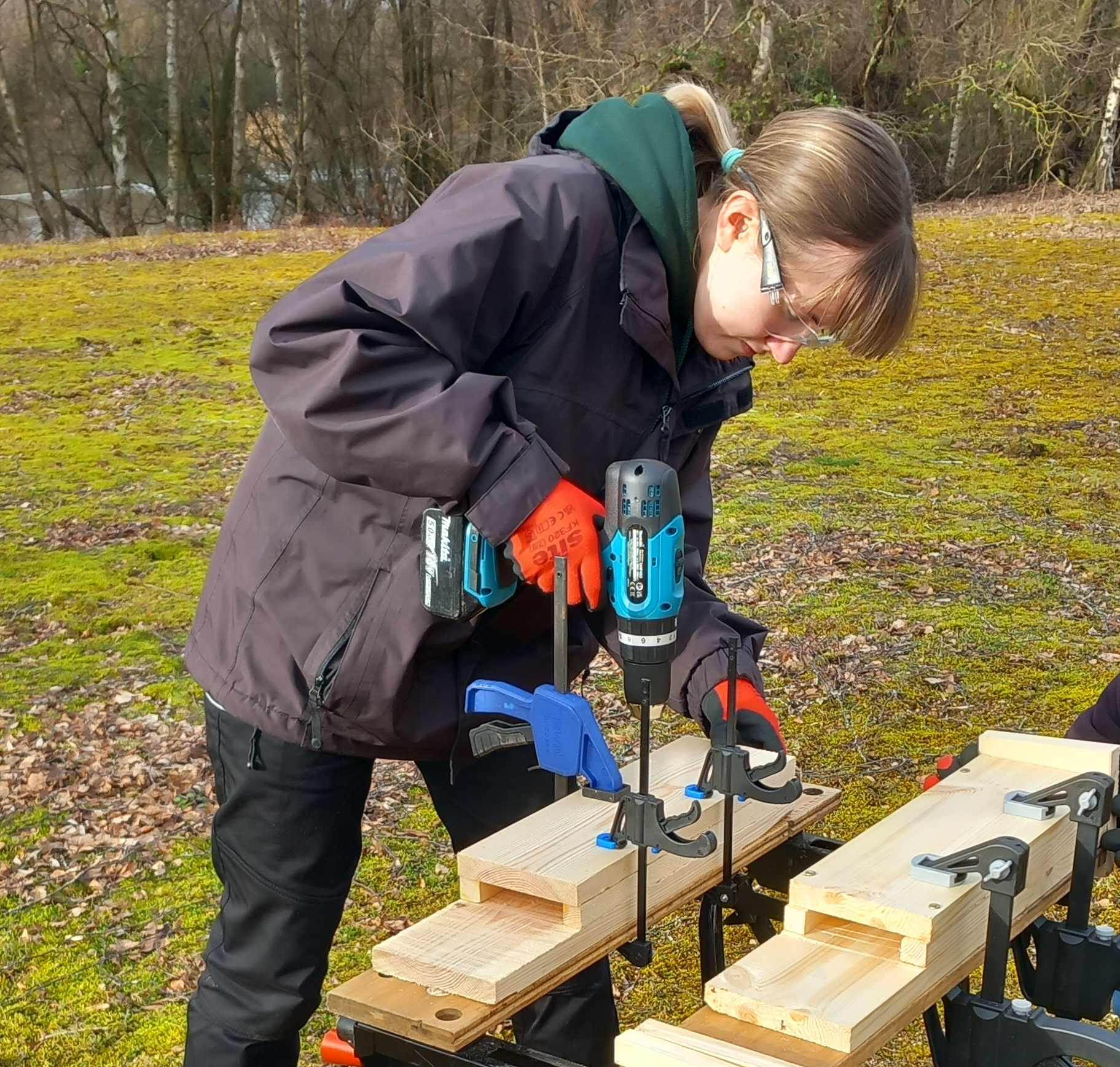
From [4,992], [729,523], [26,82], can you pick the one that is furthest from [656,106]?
[26,82]

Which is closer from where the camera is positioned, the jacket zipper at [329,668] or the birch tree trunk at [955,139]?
the jacket zipper at [329,668]

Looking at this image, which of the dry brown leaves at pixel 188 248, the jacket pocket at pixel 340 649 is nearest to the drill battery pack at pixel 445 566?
the jacket pocket at pixel 340 649

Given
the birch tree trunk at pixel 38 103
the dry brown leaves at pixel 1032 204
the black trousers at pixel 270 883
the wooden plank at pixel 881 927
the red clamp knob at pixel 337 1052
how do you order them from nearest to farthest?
the wooden plank at pixel 881 927, the red clamp knob at pixel 337 1052, the black trousers at pixel 270 883, the dry brown leaves at pixel 1032 204, the birch tree trunk at pixel 38 103

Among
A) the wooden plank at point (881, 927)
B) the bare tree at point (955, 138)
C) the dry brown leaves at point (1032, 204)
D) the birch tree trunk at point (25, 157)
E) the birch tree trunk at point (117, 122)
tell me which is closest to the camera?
the wooden plank at point (881, 927)

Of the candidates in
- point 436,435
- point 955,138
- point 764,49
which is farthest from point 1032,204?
point 436,435

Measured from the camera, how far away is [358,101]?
2270 cm

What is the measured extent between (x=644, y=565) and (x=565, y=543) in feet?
0.43

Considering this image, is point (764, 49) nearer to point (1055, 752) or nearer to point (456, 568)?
point (1055, 752)

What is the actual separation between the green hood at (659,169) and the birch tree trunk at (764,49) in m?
15.4

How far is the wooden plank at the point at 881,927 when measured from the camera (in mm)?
1692

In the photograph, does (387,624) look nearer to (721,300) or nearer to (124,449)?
(721,300)

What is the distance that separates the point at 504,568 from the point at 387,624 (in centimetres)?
23

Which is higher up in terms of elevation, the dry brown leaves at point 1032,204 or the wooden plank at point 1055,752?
the dry brown leaves at point 1032,204

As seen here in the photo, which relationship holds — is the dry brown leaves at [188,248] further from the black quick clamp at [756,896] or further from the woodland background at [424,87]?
the black quick clamp at [756,896]
